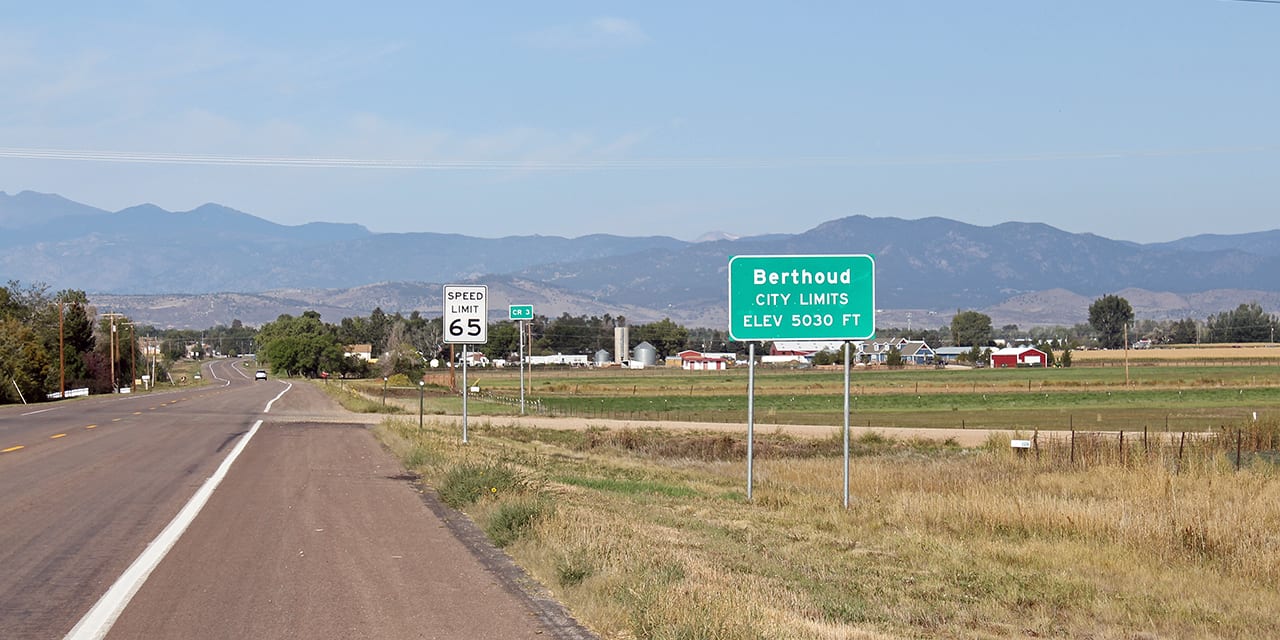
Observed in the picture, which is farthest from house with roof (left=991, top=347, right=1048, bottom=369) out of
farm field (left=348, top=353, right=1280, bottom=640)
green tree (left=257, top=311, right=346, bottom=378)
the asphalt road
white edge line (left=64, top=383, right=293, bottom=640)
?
white edge line (left=64, top=383, right=293, bottom=640)

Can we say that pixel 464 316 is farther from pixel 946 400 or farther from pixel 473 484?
pixel 946 400

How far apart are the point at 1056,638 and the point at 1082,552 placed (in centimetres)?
463

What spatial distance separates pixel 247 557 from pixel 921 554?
7.31 metres

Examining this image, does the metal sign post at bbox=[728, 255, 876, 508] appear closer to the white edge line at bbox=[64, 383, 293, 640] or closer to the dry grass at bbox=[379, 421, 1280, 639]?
the dry grass at bbox=[379, 421, 1280, 639]

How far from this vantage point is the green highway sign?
18766mm

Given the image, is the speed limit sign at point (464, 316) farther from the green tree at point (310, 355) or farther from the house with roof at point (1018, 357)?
the house with roof at point (1018, 357)

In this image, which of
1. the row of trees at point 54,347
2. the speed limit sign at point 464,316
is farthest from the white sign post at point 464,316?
the row of trees at point 54,347

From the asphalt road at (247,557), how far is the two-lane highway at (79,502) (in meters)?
0.03

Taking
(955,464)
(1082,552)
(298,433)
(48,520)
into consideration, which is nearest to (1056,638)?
(1082,552)

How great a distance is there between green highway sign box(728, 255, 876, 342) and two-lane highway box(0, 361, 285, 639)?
8551 mm

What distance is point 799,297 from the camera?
18984 millimetres

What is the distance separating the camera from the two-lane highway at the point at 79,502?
1002 centimetres

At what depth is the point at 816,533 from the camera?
15992mm

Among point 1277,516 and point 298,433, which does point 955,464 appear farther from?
point 298,433
